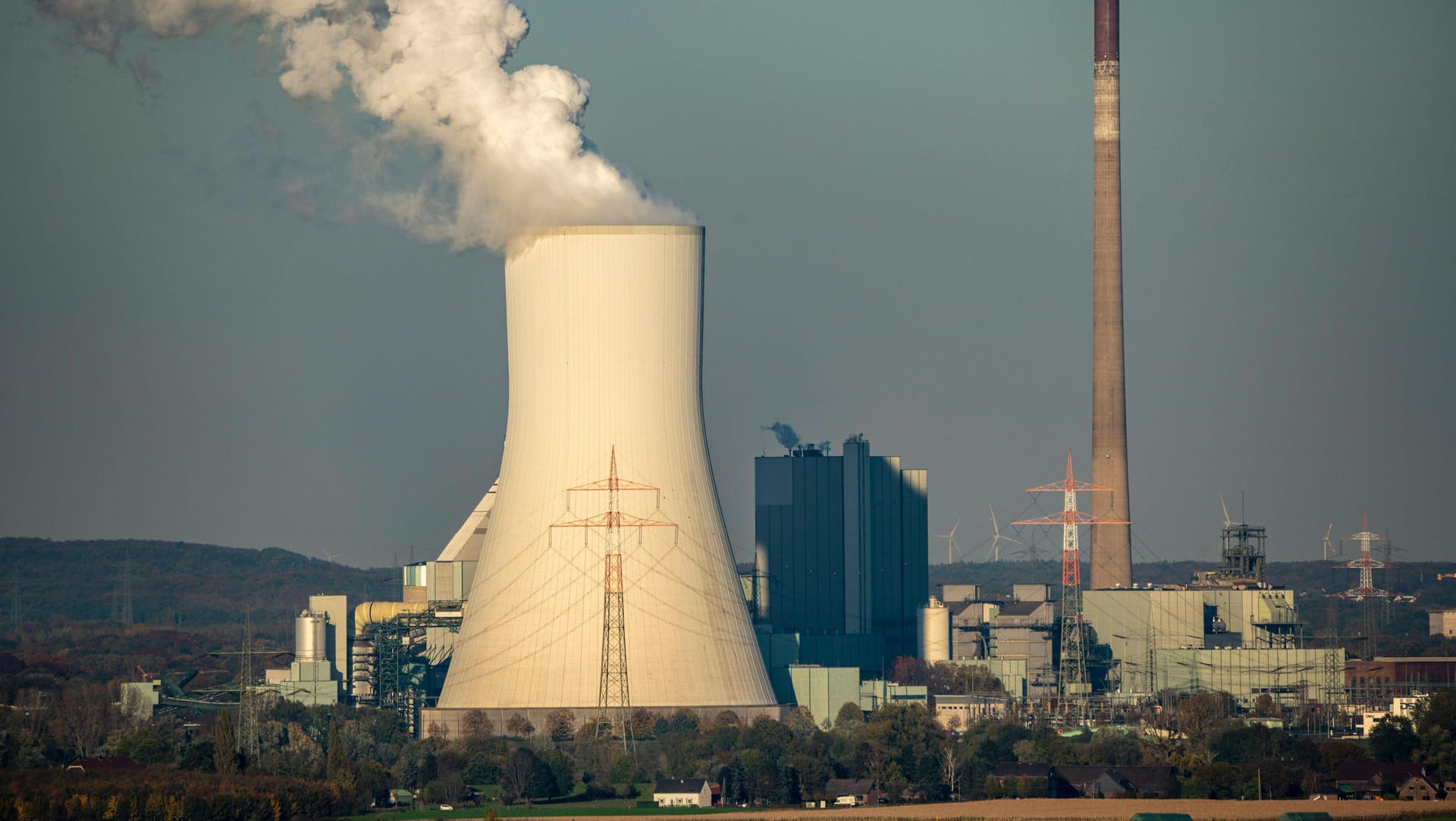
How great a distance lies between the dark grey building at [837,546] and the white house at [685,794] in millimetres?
21126

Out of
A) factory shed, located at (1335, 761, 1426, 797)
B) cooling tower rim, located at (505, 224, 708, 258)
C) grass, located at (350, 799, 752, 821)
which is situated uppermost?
cooling tower rim, located at (505, 224, 708, 258)

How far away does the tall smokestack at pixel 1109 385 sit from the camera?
5609cm

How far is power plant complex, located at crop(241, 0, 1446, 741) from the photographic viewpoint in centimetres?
3788

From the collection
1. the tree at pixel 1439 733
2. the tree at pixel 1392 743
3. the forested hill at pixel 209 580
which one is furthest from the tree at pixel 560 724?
the forested hill at pixel 209 580

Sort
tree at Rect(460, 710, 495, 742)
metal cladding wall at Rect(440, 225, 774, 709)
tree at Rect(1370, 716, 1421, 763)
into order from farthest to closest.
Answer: tree at Rect(1370, 716, 1421, 763), tree at Rect(460, 710, 495, 742), metal cladding wall at Rect(440, 225, 774, 709)

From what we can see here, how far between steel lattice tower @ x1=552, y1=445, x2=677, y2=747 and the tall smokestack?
20506 millimetres

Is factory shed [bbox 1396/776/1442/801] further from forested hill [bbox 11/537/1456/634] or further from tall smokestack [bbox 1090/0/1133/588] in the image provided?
forested hill [bbox 11/537/1456/634]

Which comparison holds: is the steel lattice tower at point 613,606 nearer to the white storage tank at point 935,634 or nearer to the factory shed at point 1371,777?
the factory shed at point 1371,777

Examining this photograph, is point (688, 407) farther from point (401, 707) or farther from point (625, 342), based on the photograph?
point (401, 707)

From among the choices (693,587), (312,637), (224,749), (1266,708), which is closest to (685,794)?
(693,587)

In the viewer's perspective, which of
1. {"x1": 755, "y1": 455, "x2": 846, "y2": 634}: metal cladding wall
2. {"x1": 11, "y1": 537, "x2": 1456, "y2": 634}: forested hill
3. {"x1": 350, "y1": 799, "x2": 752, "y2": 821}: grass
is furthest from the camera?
{"x1": 11, "y1": 537, "x2": 1456, "y2": 634}: forested hill

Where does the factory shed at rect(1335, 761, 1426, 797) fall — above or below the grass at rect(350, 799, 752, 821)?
above

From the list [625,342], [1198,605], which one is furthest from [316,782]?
[1198,605]

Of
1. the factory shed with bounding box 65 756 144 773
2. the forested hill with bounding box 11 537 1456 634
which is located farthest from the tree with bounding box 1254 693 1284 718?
the forested hill with bounding box 11 537 1456 634
